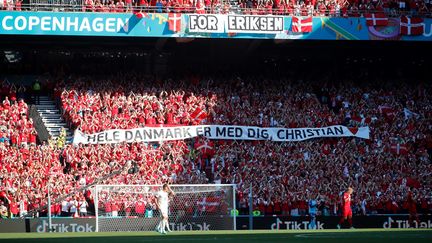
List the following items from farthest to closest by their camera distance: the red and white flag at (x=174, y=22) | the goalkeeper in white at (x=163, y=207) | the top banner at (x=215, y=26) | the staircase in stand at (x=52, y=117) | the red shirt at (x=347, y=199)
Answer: the red and white flag at (x=174, y=22) < the staircase in stand at (x=52, y=117) < the top banner at (x=215, y=26) < the red shirt at (x=347, y=199) < the goalkeeper in white at (x=163, y=207)

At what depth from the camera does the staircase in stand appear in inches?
1601

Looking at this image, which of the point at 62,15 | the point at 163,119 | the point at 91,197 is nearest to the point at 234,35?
the point at 163,119

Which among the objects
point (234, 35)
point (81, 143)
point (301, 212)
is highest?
point (234, 35)

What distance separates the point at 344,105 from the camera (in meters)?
44.2

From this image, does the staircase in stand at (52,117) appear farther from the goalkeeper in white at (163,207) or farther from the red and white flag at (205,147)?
the goalkeeper in white at (163,207)

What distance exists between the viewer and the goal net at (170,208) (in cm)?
3288

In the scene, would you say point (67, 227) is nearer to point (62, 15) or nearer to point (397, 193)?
point (62, 15)

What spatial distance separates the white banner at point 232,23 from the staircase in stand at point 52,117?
7.02m

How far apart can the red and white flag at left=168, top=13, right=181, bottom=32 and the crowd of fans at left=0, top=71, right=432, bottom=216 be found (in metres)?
3.35

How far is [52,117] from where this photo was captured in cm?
4184

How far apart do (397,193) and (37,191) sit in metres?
14.5


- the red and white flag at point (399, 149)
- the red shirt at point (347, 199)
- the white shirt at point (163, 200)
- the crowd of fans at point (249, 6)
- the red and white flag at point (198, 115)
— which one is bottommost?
the red shirt at point (347, 199)

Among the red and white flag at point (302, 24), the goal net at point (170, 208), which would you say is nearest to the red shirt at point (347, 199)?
the goal net at point (170, 208)

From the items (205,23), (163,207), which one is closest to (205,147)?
(205,23)
